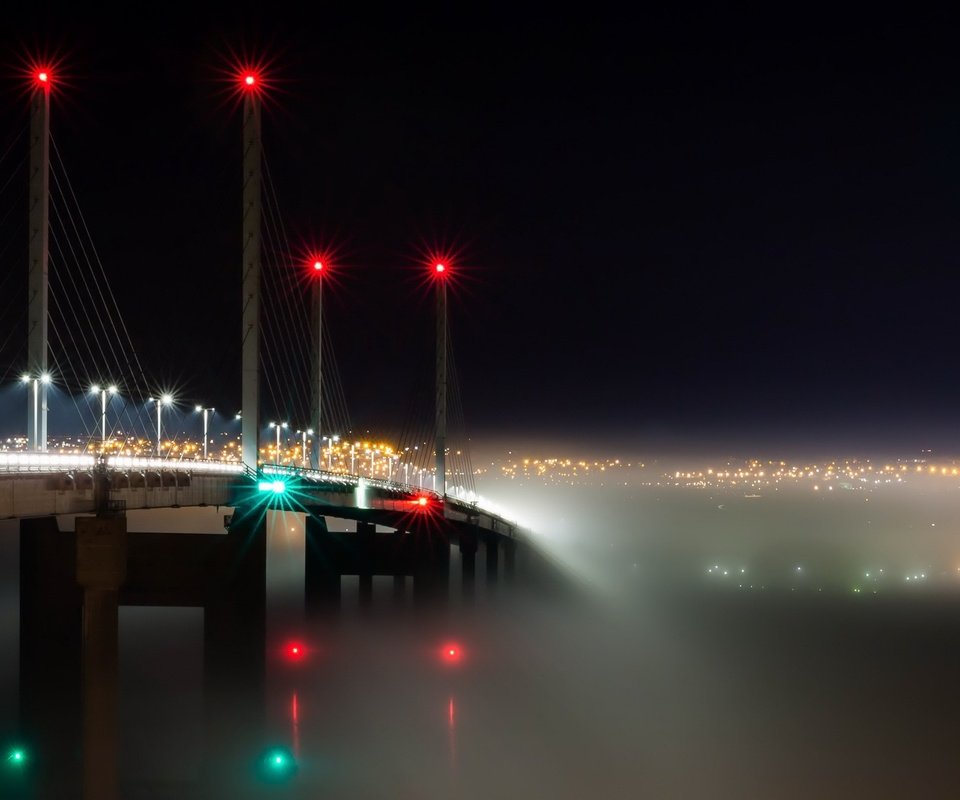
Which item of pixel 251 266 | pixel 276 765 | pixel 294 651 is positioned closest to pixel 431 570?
pixel 294 651

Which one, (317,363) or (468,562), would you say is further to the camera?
(468,562)

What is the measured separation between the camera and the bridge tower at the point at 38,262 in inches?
1024

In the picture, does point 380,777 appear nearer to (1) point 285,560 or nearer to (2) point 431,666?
(2) point 431,666

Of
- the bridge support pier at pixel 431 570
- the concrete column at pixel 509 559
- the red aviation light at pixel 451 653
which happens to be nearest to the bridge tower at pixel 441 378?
the bridge support pier at pixel 431 570

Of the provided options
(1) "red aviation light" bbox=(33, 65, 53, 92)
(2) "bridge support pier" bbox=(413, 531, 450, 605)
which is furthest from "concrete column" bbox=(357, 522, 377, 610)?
(1) "red aviation light" bbox=(33, 65, 53, 92)

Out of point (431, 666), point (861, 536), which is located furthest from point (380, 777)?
point (861, 536)

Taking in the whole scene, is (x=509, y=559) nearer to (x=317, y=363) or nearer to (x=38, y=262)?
(x=317, y=363)

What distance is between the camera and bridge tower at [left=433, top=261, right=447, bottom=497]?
67.8 metres

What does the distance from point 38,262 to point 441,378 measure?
46.2m

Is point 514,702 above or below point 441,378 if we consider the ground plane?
below

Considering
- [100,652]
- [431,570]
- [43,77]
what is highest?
[43,77]

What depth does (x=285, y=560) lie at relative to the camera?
10288 centimetres

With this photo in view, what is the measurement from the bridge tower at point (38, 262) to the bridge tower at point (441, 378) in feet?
129

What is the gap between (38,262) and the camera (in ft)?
90.5
